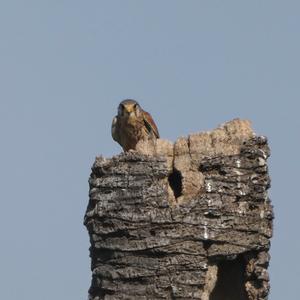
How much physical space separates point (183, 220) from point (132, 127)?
744 centimetres

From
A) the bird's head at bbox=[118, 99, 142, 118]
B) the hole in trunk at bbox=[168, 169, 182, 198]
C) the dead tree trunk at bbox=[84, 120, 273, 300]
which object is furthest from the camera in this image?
the bird's head at bbox=[118, 99, 142, 118]

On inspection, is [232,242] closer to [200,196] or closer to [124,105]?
[200,196]

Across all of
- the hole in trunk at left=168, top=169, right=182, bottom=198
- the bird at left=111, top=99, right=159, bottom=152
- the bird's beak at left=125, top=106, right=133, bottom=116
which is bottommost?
the hole in trunk at left=168, top=169, right=182, bottom=198

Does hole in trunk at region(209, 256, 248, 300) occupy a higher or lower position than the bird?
lower

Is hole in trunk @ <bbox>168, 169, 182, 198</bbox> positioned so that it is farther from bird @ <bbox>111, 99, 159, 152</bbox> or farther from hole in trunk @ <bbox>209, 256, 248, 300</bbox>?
bird @ <bbox>111, 99, 159, 152</bbox>

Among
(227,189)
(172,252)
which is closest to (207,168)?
(227,189)

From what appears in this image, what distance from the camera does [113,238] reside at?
866cm

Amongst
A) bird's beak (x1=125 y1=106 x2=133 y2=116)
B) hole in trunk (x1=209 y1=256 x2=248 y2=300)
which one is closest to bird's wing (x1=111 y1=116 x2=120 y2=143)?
bird's beak (x1=125 y1=106 x2=133 y2=116)

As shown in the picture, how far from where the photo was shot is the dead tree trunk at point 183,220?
27.8ft

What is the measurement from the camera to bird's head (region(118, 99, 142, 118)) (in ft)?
53.0

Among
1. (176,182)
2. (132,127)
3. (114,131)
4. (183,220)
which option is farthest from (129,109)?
(183,220)

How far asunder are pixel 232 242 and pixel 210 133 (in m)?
1.14

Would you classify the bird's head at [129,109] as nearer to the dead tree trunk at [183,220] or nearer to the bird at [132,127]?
the bird at [132,127]

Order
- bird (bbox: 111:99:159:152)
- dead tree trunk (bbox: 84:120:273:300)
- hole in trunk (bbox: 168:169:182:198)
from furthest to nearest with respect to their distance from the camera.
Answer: bird (bbox: 111:99:159:152), hole in trunk (bbox: 168:169:182:198), dead tree trunk (bbox: 84:120:273:300)
